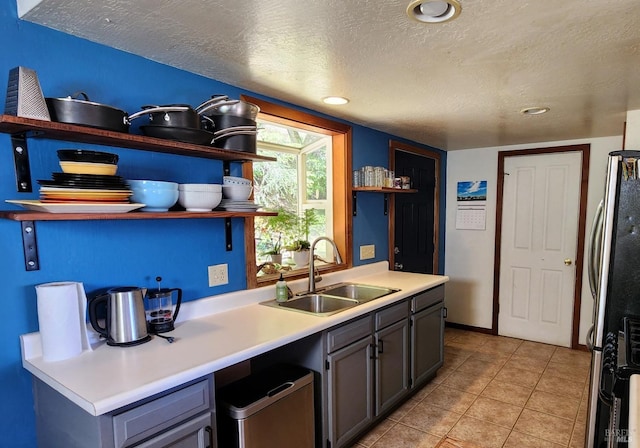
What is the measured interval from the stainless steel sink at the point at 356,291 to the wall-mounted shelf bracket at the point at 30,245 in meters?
1.64

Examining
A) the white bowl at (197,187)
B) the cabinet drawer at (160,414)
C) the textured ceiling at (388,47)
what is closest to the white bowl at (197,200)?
the white bowl at (197,187)

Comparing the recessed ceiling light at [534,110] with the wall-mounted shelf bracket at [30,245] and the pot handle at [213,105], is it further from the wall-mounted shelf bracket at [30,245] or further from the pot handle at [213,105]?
the wall-mounted shelf bracket at [30,245]

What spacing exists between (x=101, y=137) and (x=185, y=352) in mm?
878

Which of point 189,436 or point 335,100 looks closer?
point 189,436

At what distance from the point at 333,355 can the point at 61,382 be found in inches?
47.9

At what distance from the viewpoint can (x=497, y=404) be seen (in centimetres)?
275

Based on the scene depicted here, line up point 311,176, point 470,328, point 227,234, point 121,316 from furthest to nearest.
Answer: point 470,328 < point 311,176 < point 227,234 < point 121,316

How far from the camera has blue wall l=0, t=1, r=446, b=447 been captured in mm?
1372

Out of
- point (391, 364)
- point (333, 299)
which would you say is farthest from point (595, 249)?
point (333, 299)

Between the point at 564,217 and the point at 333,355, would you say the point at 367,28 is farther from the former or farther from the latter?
the point at 564,217

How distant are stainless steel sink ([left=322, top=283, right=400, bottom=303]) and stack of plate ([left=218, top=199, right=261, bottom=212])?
931mm

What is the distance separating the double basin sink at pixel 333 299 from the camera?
7.54ft

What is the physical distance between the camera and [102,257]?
160 centimetres

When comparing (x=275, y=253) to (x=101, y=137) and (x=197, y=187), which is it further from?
(x=101, y=137)
